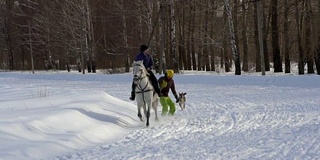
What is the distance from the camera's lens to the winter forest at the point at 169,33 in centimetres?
2769

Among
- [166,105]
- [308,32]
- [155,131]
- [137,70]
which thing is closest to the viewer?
[155,131]

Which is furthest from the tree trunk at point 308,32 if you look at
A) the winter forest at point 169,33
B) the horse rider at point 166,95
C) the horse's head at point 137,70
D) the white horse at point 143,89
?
the horse's head at point 137,70

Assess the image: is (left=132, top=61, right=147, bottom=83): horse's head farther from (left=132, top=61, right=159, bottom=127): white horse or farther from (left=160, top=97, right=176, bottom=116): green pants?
(left=160, top=97, right=176, bottom=116): green pants

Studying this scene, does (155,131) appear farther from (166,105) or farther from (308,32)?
(308,32)

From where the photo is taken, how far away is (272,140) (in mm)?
6930

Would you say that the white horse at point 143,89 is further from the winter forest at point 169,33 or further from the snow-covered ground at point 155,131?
the winter forest at point 169,33

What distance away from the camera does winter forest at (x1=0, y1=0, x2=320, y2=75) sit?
90.8 feet

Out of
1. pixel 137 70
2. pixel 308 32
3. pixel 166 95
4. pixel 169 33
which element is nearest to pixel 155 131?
pixel 137 70

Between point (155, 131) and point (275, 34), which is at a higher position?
point (275, 34)

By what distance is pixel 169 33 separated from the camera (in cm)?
3784

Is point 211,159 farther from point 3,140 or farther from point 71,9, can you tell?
point 71,9

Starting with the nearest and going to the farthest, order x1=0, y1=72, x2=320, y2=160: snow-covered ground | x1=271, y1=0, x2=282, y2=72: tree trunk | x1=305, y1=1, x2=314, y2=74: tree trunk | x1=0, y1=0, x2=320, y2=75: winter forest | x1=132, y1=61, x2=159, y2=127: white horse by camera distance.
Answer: x1=0, y1=72, x2=320, y2=160: snow-covered ground → x1=132, y1=61, x2=159, y2=127: white horse → x1=305, y1=1, x2=314, y2=74: tree trunk → x1=0, y1=0, x2=320, y2=75: winter forest → x1=271, y1=0, x2=282, y2=72: tree trunk

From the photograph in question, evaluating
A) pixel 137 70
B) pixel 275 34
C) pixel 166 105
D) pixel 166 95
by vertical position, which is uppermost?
pixel 275 34

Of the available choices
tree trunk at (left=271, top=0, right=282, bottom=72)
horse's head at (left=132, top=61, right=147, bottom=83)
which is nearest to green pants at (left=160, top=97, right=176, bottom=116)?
horse's head at (left=132, top=61, right=147, bottom=83)
